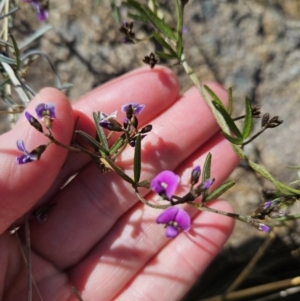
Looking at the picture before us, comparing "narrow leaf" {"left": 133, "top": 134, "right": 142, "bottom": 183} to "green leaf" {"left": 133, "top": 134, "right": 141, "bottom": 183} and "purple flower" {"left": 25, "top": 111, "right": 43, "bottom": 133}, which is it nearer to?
"green leaf" {"left": 133, "top": 134, "right": 141, "bottom": 183}

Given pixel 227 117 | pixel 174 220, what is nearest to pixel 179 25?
pixel 227 117

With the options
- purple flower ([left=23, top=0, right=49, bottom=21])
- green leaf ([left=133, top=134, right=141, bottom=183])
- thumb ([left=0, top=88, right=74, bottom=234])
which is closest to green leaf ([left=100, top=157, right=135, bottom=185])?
green leaf ([left=133, top=134, right=141, bottom=183])

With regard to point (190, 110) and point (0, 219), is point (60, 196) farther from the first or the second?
point (190, 110)

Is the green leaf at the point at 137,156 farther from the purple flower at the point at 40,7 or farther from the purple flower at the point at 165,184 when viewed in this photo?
the purple flower at the point at 40,7

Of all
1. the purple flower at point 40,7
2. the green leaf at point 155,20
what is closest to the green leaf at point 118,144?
the green leaf at point 155,20

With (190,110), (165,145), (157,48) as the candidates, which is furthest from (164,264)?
(157,48)
